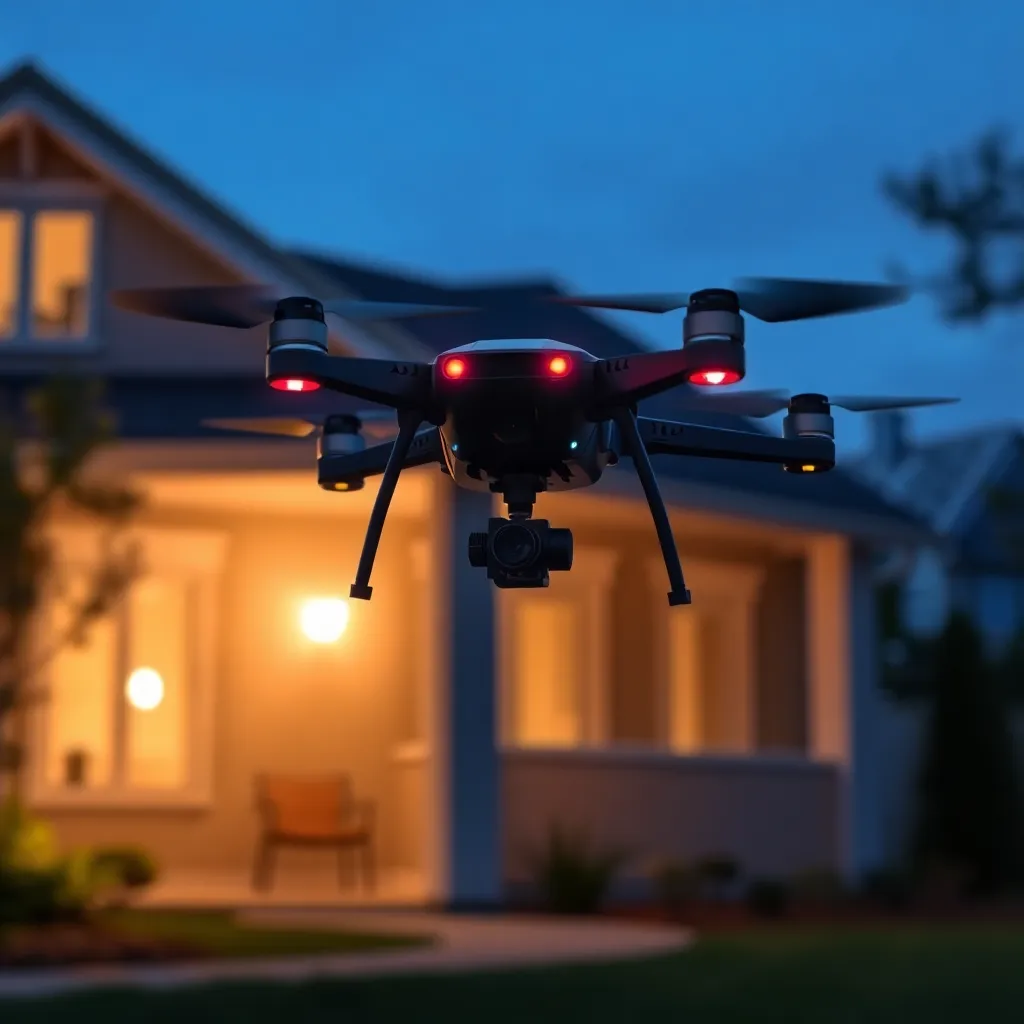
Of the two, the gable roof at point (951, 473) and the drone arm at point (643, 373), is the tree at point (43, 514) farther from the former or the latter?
the gable roof at point (951, 473)

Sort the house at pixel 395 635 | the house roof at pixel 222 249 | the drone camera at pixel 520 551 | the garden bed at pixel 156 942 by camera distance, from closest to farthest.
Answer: the drone camera at pixel 520 551 → the garden bed at pixel 156 942 → the house roof at pixel 222 249 → the house at pixel 395 635

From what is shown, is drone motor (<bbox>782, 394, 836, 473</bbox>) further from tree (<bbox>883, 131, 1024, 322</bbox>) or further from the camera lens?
tree (<bbox>883, 131, 1024, 322</bbox>)

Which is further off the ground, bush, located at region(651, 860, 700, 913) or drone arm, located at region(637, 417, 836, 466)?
drone arm, located at region(637, 417, 836, 466)

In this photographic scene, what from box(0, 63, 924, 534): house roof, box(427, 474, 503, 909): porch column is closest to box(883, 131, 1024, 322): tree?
box(0, 63, 924, 534): house roof

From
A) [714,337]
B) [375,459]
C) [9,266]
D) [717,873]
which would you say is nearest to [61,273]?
[9,266]

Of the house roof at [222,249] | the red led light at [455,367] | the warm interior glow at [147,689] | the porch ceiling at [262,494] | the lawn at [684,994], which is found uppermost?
the house roof at [222,249]

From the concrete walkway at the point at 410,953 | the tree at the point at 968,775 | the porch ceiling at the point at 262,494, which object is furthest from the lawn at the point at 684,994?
the tree at the point at 968,775

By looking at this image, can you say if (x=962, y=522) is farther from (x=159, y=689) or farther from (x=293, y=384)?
(x=293, y=384)
